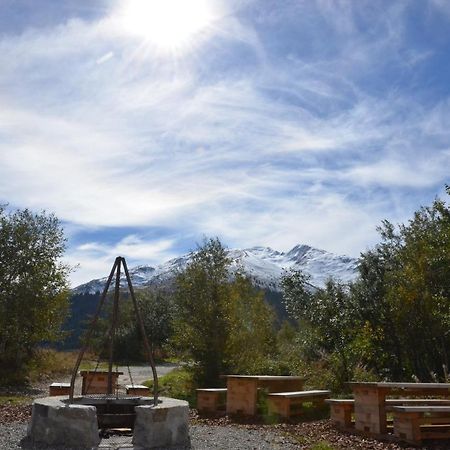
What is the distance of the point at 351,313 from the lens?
22172 millimetres

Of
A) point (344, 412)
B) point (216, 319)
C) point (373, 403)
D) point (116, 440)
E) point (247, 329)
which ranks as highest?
point (216, 319)

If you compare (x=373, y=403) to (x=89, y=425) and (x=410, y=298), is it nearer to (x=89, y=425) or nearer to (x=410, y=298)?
(x=89, y=425)

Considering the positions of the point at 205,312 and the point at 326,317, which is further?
the point at 205,312

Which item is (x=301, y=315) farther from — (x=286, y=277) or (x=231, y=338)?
(x=231, y=338)

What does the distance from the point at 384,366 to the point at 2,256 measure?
16.0m

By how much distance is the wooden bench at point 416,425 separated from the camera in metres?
9.09

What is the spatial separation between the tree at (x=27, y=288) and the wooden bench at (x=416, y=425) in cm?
1660

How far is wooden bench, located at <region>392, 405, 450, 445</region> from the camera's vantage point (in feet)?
29.8

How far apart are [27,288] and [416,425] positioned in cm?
1714

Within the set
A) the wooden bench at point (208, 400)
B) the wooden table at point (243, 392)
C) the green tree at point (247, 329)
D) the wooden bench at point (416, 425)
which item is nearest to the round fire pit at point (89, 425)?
the wooden bench at point (416, 425)

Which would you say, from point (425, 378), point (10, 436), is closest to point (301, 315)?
point (425, 378)

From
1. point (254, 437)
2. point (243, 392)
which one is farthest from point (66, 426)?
Result: point (243, 392)

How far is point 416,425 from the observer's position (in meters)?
9.20

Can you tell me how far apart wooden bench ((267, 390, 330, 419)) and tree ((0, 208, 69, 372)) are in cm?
1266
